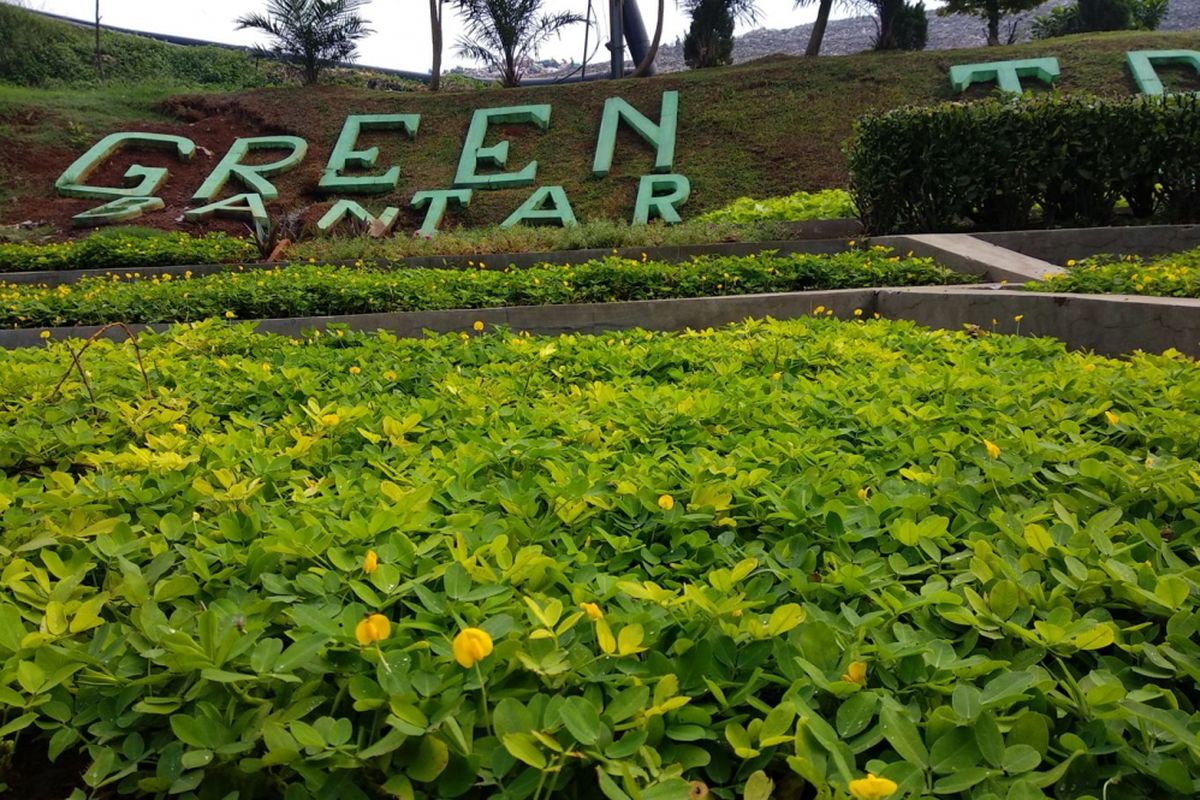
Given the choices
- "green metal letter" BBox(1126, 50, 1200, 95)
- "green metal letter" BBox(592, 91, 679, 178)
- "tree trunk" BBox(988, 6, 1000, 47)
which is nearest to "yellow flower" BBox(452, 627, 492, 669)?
"green metal letter" BBox(592, 91, 679, 178)

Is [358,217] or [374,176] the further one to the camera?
[374,176]

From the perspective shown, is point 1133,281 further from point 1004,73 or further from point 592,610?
point 1004,73

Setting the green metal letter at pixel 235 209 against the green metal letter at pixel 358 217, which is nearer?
the green metal letter at pixel 358 217

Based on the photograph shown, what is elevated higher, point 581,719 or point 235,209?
point 235,209

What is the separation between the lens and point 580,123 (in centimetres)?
1554

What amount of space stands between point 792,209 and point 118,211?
1158 cm

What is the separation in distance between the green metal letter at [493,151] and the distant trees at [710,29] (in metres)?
8.97

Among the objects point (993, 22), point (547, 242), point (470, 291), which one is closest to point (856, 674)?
point (470, 291)

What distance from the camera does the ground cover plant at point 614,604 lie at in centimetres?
74

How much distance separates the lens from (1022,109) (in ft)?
24.2

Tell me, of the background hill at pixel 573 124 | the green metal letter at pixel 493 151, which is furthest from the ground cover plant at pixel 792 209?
the green metal letter at pixel 493 151

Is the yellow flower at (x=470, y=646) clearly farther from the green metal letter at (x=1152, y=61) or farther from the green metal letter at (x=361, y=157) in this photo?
the green metal letter at (x=1152, y=61)

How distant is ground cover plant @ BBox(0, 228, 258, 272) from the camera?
31.0 ft

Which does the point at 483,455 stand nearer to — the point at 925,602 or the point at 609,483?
the point at 609,483
